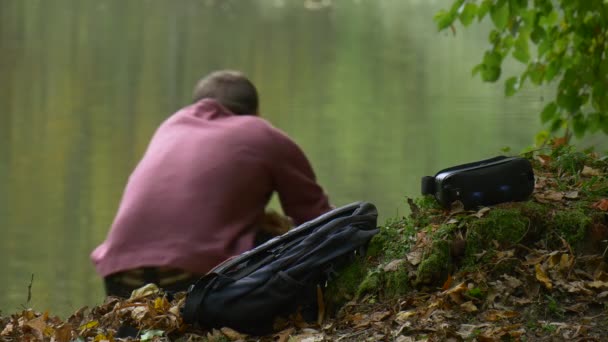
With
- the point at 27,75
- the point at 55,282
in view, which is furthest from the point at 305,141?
the point at 27,75

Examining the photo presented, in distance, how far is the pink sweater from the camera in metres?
4.13

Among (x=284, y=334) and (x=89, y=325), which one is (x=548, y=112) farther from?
(x=89, y=325)

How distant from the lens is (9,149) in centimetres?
1546

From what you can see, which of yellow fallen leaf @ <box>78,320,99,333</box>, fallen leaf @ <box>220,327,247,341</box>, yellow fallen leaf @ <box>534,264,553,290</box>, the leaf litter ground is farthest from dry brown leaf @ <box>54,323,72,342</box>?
yellow fallen leaf @ <box>534,264,553,290</box>

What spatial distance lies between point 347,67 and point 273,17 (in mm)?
13274

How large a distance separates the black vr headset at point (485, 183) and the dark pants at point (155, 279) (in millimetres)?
1332

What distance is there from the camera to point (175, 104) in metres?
21.7

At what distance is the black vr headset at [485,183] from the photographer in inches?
122

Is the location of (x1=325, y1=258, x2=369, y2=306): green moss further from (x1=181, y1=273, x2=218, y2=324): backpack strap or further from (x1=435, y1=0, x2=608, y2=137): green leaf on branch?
(x1=435, y1=0, x2=608, y2=137): green leaf on branch

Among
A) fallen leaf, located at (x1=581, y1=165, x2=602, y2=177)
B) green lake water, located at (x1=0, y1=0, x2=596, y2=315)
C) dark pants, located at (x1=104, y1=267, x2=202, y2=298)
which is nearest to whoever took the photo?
fallen leaf, located at (x1=581, y1=165, x2=602, y2=177)

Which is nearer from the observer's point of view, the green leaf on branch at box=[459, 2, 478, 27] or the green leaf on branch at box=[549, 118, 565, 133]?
the green leaf on branch at box=[459, 2, 478, 27]

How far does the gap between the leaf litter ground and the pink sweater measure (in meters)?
0.78

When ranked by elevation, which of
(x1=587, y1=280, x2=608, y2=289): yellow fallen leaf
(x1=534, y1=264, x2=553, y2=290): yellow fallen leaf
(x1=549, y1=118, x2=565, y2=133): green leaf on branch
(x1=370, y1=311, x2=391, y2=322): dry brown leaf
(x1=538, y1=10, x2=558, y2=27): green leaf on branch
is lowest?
(x1=370, y1=311, x2=391, y2=322): dry brown leaf

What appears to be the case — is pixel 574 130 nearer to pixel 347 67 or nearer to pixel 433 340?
pixel 433 340
